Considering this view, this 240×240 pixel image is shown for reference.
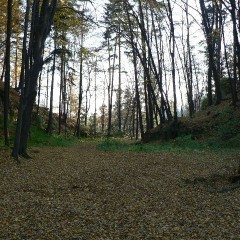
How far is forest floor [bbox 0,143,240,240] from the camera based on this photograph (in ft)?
15.3

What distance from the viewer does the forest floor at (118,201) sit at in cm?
466

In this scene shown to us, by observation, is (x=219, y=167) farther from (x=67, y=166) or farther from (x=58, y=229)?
(x=58, y=229)

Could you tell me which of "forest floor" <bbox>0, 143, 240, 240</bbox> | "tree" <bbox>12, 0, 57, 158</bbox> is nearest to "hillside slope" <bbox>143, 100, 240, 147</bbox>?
"forest floor" <bbox>0, 143, 240, 240</bbox>

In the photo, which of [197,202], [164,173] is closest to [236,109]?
[164,173]

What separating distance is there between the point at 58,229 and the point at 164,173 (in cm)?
527

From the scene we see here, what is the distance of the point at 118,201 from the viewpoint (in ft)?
21.0

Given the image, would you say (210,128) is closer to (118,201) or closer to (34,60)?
(34,60)

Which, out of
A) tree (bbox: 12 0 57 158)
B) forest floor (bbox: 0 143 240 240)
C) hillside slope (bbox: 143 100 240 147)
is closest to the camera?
forest floor (bbox: 0 143 240 240)

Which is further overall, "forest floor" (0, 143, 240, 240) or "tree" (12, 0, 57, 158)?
"tree" (12, 0, 57, 158)

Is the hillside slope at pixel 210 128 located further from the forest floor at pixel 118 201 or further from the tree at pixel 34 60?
the tree at pixel 34 60

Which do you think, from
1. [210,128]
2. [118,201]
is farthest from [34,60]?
[210,128]

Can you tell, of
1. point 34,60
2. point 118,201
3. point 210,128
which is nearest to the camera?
point 118,201

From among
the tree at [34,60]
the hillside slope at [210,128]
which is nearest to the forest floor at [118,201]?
the tree at [34,60]

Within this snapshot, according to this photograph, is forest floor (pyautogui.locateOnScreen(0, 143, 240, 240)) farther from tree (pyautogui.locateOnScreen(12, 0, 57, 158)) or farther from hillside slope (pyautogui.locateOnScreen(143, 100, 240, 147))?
hillside slope (pyautogui.locateOnScreen(143, 100, 240, 147))
